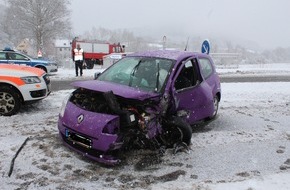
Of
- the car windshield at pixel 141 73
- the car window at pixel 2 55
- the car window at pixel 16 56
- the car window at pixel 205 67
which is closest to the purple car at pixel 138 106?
the car windshield at pixel 141 73

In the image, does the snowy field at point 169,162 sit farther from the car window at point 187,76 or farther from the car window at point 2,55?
the car window at point 2,55

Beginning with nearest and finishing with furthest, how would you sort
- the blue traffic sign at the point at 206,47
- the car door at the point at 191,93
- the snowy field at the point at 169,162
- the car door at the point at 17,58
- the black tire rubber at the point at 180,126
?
1. the snowy field at the point at 169,162
2. the black tire rubber at the point at 180,126
3. the car door at the point at 191,93
4. the blue traffic sign at the point at 206,47
5. the car door at the point at 17,58

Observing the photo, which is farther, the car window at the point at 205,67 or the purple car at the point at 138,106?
the car window at the point at 205,67

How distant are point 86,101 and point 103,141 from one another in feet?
3.19

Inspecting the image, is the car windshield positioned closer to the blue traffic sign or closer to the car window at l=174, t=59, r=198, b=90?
the car window at l=174, t=59, r=198, b=90

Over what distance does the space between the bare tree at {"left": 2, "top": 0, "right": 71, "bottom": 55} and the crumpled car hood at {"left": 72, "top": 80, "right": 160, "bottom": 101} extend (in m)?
45.5

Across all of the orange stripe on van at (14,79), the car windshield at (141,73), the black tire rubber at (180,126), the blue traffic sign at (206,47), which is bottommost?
the black tire rubber at (180,126)

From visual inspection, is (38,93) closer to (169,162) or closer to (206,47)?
(169,162)

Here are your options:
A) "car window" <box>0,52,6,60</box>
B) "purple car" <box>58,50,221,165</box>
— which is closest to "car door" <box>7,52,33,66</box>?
"car window" <box>0,52,6,60</box>

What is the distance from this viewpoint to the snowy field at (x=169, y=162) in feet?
15.2

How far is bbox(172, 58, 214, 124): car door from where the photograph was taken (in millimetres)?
6125

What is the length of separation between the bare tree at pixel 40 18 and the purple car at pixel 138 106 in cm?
4509

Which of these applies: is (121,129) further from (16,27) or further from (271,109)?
(16,27)

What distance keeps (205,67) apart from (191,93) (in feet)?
4.73
